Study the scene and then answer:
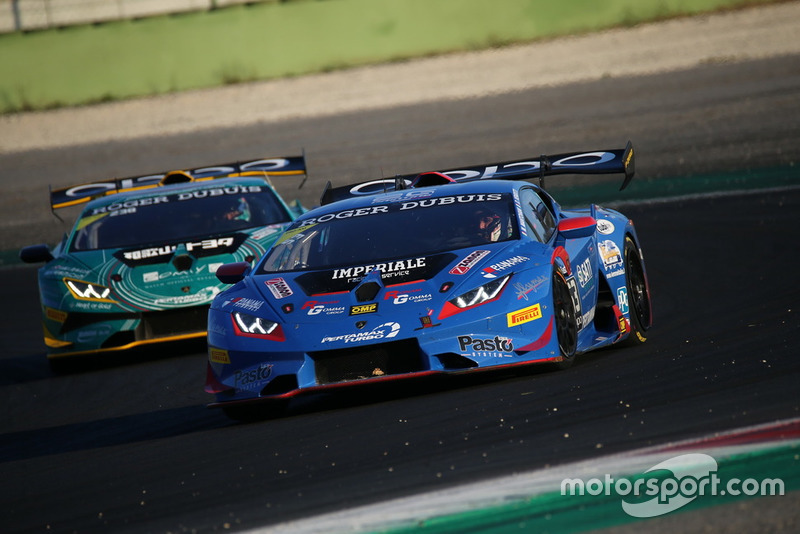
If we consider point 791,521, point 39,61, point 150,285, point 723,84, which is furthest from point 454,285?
point 39,61

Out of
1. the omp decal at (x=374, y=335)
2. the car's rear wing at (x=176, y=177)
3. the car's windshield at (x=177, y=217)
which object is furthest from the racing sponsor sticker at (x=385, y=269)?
the car's rear wing at (x=176, y=177)

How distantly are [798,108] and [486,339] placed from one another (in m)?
15.7

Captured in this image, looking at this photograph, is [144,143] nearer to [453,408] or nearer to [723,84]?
[723,84]

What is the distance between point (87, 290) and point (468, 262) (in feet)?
14.3

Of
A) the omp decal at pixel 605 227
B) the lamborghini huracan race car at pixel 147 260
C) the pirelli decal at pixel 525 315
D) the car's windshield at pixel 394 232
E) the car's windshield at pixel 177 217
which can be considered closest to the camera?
the pirelli decal at pixel 525 315

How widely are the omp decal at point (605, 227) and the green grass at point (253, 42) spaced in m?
20.5

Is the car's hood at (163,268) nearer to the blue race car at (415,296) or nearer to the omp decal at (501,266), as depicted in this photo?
the blue race car at (415,296)

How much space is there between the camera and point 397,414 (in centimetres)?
730

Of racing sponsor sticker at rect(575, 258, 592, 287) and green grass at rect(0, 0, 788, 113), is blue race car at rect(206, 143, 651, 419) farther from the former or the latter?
green grass at rect(0, 0, 788, 113)

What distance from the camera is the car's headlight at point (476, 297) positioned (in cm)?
760

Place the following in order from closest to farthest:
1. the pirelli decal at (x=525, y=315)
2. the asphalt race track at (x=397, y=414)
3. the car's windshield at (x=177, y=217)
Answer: the asphalt race track at (x=397, y=414)
the pirelli decal at (x=525, y=315)
the car's windshield at (x=177, y=217)

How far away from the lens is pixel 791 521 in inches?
185

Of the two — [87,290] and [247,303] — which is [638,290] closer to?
[247,303]

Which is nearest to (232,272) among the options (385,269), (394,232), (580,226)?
(394,232)
